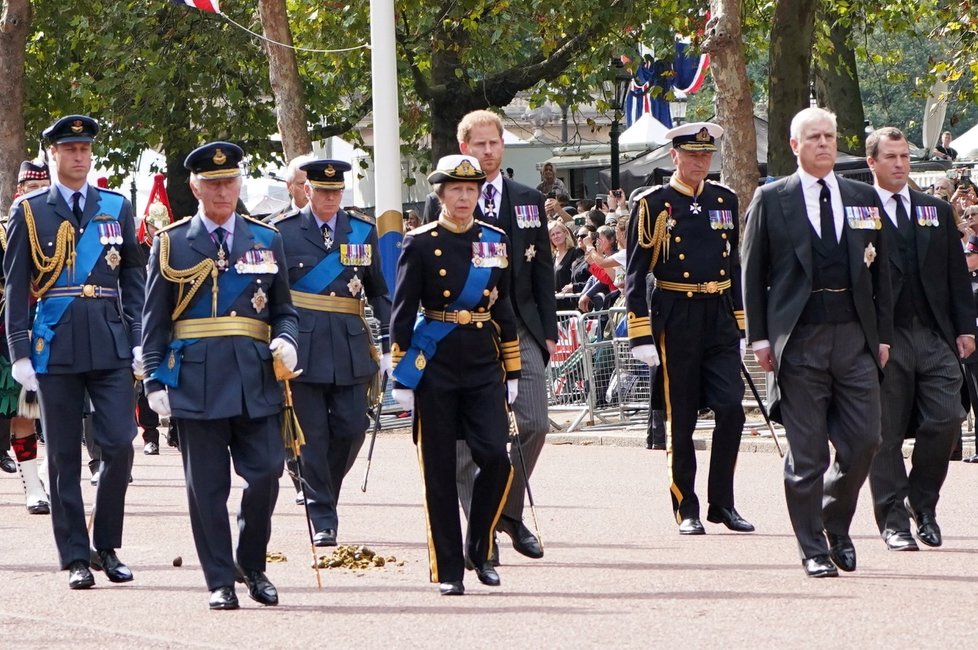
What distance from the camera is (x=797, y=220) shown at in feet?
26.9

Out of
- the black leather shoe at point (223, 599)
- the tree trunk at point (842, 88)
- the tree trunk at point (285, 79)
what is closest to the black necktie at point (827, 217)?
the black leather shoe at point (223, 599)

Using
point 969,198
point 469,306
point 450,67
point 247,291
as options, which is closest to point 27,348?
point 247,291

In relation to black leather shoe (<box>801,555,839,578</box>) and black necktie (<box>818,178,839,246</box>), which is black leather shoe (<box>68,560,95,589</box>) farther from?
black necktie (<box>818,178,839,246</box>)

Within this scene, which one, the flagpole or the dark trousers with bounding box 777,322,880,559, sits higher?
the flagpole

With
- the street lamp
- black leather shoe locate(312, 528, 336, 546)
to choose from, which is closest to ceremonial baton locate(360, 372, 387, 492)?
black leather shoe locate(312, 528, 336, 546)

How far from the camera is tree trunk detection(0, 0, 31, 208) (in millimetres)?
25062

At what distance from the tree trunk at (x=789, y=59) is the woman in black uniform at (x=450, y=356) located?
14363 mm

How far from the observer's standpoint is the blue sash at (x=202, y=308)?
25.4 feet

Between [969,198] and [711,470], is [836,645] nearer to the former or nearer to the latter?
[711,470]

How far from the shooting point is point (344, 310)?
1014cm

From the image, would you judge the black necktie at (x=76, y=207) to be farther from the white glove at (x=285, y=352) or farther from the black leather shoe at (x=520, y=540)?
the black leather shoe at (x=520, y=540)

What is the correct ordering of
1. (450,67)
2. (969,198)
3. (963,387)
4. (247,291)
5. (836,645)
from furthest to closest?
(450,67) → (969,198) → (963,387) → (247,291) → (836,645)

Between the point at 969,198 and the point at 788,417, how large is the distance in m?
11.4

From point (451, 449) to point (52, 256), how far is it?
7.53 ft
